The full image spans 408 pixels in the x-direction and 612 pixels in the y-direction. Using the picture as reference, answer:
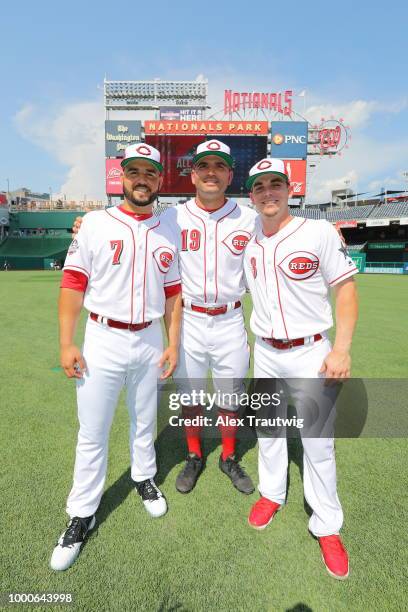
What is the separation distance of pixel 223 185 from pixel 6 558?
2740 mm

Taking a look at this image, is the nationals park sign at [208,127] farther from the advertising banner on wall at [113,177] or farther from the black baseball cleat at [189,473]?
the black baseball cleat at [189,473]

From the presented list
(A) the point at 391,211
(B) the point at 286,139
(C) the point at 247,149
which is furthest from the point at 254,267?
(A) the point at 391,211

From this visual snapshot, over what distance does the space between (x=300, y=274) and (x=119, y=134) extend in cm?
3642

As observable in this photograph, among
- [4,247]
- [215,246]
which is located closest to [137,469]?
[215,246]

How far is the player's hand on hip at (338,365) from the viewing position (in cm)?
205

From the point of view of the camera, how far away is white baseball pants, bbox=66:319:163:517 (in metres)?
2.17

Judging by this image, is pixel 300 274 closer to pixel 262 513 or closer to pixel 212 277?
pixel 212 277

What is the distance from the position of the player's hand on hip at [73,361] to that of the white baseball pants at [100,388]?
0.04m

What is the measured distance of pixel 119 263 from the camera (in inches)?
85.5

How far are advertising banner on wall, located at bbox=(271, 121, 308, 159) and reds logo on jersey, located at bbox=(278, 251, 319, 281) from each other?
33.1 meters

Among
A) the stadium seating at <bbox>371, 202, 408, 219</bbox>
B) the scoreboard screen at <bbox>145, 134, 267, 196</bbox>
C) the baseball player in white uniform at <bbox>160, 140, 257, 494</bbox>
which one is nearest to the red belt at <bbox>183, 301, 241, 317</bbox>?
the baseball player in white uniform at <bbox>160, 140, 257, 494</bbox>

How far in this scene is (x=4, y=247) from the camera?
1741 inches

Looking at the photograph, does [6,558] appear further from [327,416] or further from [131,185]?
[131,185]

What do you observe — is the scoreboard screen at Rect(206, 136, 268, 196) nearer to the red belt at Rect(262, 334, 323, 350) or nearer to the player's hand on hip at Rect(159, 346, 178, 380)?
the player's hand on hip at Rect(159, 346, 178, 380)
